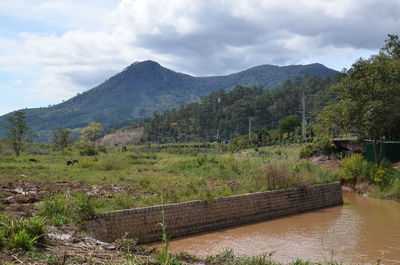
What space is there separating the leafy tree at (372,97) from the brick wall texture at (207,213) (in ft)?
11.1

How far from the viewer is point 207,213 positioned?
1121 cm

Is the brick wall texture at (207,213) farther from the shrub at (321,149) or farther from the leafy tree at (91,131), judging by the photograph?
the leafy tree at (91,131)

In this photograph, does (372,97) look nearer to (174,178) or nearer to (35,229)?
(174,178)

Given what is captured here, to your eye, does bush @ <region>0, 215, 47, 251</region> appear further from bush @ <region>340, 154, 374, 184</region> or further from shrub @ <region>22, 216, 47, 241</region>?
bush @ <region>340, 154, 374, 184</region>

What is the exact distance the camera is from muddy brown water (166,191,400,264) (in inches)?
355

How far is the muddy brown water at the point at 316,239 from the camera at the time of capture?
9.02 meters

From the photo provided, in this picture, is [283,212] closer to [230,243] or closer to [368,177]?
[230,243]

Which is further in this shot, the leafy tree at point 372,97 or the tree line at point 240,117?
the tree line at point 240,117

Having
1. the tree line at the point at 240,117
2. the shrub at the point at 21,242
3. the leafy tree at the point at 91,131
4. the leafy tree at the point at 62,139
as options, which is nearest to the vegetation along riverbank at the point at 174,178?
the shrub at the point at 21,242

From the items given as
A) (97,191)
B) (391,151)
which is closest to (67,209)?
(97,191)

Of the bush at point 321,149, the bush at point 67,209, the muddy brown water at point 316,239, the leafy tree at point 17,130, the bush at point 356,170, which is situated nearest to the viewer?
the bush at point 67,209

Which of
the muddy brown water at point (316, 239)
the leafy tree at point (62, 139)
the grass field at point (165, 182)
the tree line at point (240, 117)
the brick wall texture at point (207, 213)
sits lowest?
the muddy brown water at point (316, 239)

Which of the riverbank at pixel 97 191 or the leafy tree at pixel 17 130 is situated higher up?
the leafy tree at pixel 17 130

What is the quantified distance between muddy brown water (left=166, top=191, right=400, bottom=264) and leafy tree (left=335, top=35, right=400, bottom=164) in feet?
13.6
